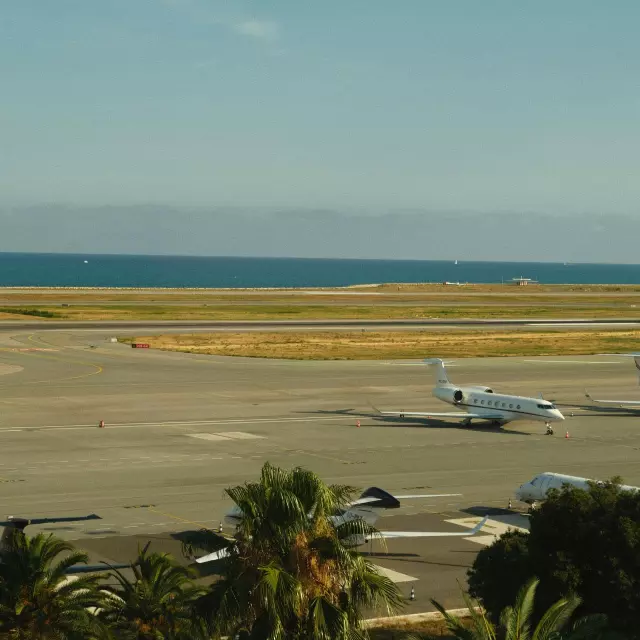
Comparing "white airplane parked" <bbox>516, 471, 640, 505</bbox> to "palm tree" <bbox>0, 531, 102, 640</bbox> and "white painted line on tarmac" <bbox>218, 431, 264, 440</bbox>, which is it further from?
"palm tree" <bbox>0, 531, 102, 640</bbox>

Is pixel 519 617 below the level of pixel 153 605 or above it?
above

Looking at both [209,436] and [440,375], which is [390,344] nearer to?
[440,375]

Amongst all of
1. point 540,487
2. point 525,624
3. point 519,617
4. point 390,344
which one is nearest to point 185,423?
point 540,487

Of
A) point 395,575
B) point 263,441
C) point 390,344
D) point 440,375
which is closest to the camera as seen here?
point 395,575

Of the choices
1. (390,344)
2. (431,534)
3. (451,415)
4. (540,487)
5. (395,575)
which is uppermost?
(390,344)

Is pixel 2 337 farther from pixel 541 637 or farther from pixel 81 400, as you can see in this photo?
pixel 541 637

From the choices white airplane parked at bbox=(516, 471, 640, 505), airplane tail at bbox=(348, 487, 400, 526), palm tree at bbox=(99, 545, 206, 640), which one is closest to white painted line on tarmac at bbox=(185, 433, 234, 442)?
white airplane parked at bbox=(516, 471, 640, 505)

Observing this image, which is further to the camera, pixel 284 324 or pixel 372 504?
pixel 284 324

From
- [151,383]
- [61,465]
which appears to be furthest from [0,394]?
[61,465]
